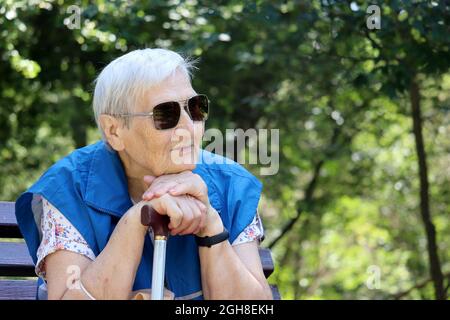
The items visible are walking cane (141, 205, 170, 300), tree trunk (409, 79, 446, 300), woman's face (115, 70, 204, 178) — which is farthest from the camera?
tree trunk (409, 79, 446, 300)

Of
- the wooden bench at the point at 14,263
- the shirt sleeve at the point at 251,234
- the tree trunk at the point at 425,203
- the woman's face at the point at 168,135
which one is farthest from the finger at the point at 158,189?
the tree trunk at the point at 425,203

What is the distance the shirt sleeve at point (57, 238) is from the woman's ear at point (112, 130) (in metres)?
0.30

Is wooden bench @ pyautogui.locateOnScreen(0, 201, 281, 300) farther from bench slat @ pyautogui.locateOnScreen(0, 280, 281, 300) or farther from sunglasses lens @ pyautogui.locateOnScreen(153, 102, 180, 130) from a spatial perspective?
sunglasses lens @ pyautogui.locateOnScreen(153, 102, 180, 130)

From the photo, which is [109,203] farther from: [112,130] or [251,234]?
[251,234]

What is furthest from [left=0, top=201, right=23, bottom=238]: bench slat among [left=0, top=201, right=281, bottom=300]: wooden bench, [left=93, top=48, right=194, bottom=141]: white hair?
[left=93, top=48, right=194, bottom=141]: white hair

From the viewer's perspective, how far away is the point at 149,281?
2604 millimetres

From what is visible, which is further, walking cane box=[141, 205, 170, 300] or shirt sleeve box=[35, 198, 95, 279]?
shirt sleeve box=[35, 198, 95, 279]

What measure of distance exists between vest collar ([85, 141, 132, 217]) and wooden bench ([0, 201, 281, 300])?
0.61 metres

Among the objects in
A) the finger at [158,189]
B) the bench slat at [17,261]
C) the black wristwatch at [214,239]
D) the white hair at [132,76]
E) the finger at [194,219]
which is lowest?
the bench slat at [17,261]

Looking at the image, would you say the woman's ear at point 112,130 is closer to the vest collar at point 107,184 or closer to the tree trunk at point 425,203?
the vest collar at point 107,184

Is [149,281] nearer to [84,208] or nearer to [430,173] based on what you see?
[84,208]

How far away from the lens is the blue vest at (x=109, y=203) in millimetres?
2547

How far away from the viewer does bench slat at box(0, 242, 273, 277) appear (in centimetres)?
307

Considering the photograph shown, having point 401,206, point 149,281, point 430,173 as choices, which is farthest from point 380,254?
point 149,281
